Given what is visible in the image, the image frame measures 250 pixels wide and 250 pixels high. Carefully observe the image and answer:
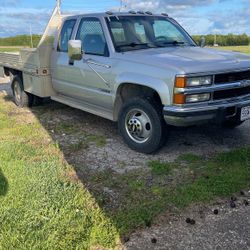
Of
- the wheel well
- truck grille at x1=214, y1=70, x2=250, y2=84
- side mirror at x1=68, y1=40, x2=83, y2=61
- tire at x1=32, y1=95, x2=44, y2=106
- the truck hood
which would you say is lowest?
tire at x1=32, y1=95, x2=44, y2=106

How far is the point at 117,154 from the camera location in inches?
224

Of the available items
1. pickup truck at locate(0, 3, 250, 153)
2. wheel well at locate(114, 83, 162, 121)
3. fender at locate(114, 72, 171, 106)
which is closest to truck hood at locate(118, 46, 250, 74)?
pickup truck at locate(0, 3, 250, 153)

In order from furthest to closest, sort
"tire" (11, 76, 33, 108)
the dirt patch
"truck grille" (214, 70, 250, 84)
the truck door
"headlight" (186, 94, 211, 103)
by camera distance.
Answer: "tire" (11, 76, 33, 108), the truck door, "truck grille" (214, 70, 250, 84), "headlight" (186, 94, 211, 103), the dirt patch

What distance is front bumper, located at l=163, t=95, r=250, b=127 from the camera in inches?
196

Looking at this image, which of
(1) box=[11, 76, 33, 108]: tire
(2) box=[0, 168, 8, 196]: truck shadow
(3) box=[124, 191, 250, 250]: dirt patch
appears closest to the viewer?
(3) box=[124, 191, 250, 250]: dirt patch

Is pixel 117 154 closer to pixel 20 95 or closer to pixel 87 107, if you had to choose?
pixel 87 107

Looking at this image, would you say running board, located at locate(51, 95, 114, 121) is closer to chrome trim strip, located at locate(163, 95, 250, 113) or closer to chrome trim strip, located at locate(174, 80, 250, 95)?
chrome trim strip, located at locate(163, 95, 250, 113)

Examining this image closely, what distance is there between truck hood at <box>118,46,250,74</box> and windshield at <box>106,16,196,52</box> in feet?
0.91

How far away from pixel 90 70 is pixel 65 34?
135 cm

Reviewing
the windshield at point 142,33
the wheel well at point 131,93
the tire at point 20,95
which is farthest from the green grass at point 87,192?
the tire at point 20,95

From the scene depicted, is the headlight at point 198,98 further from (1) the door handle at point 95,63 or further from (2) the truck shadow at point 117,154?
(1) the door handle at point 95,63

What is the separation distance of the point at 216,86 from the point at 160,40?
5.58ft

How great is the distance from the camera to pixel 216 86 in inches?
202

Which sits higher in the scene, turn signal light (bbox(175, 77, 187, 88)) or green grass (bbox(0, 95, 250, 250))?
turn signal light (bbox(175, 77, 187, 88))
